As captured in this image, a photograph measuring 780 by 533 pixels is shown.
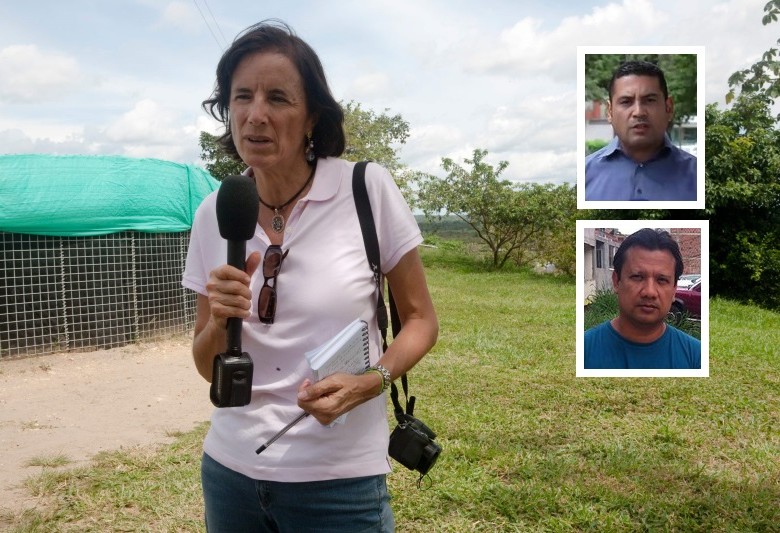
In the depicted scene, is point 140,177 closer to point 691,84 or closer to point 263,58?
point 691,84

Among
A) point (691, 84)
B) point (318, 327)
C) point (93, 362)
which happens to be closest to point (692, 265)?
point (691, 84)

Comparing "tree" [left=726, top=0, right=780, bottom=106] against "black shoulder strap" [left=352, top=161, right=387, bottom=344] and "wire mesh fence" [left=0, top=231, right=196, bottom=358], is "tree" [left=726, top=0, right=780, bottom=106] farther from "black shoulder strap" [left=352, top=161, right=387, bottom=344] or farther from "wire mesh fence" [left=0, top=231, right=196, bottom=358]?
"wire mesh fence" [left=0, top=231, right=196, bottom=358]

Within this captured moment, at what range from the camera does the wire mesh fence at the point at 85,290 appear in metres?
6.51

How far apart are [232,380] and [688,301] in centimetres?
389

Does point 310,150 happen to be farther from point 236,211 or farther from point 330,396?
point 330,396

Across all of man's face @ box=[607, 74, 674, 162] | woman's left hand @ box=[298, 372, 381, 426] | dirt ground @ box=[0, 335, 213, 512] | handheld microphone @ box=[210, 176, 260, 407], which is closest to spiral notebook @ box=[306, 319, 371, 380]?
woman's left hand @ box=[298, 372, 381, 426]

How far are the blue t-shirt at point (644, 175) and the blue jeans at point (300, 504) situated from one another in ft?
8.63

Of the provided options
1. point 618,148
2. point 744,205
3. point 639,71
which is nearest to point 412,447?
point 618,148

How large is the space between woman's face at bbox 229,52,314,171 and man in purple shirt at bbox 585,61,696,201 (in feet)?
8.09

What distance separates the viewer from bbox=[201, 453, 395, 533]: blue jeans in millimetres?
1475

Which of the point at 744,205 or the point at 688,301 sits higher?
the point at 744,205

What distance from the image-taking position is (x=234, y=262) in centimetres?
139

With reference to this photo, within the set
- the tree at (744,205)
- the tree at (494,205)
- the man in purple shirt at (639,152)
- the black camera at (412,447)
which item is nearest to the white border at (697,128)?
the man in purple shirt at (639,152)

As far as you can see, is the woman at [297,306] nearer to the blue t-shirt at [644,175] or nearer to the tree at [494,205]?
the blue t-shirt at [644,175]
